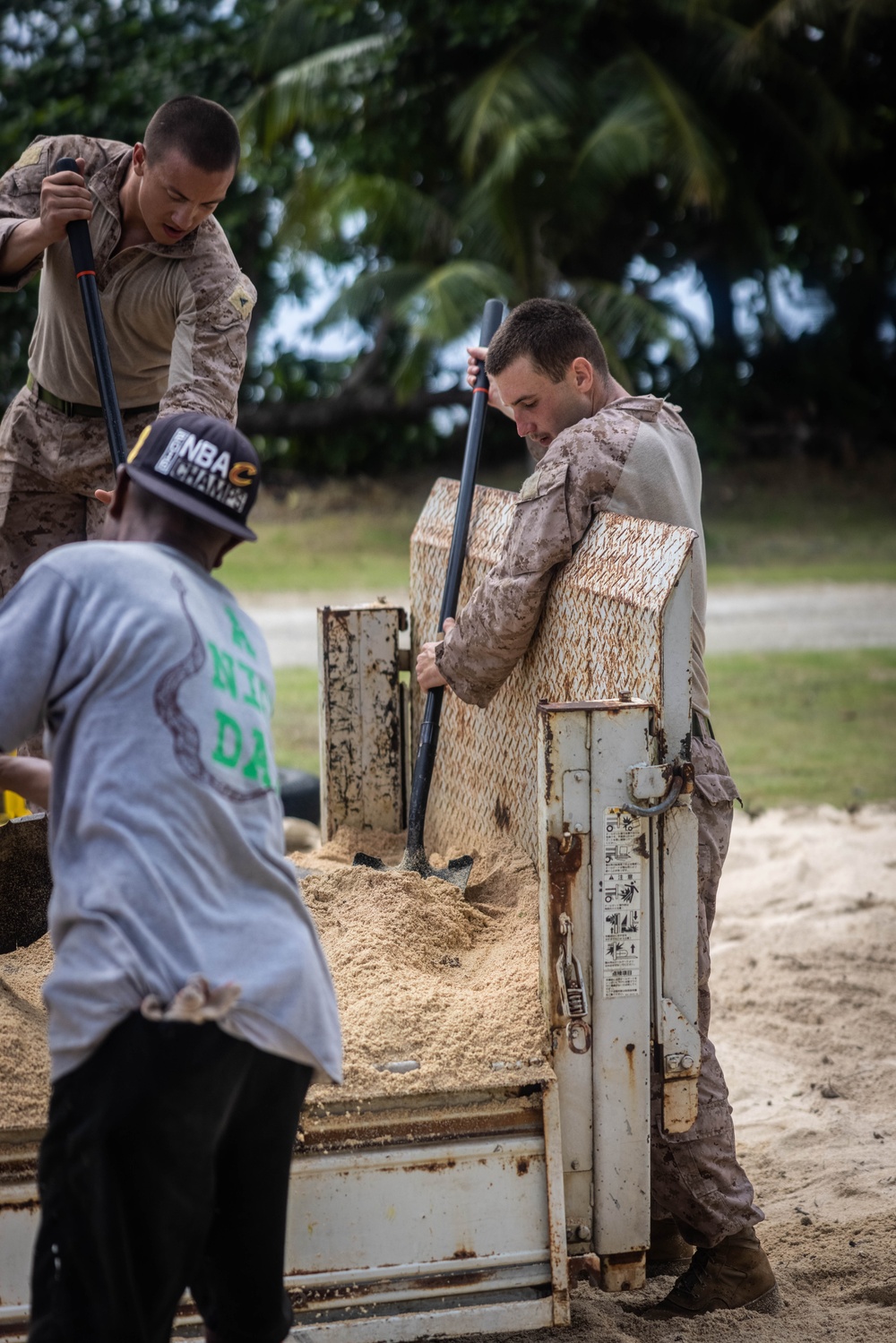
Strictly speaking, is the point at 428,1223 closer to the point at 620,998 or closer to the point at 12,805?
the point at 620,998

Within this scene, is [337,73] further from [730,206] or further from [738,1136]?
[738,1136]

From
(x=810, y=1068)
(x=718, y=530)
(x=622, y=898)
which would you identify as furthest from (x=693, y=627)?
(x=718, y=530)

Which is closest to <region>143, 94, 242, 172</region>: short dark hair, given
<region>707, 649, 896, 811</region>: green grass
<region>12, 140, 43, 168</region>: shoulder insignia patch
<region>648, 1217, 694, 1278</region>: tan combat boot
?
<region>12, 140, 43, 168</region>: shoulder insignia patch

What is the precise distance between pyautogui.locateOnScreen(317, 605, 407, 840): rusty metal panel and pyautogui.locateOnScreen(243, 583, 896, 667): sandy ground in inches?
217

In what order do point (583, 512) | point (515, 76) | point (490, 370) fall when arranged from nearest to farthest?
point (583, 512), point (490, 370), point (515, 76)

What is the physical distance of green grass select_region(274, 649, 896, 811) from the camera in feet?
22.9

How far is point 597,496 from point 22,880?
4.79 ft

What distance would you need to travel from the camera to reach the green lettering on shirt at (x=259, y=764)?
1.87m

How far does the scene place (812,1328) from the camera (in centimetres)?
275

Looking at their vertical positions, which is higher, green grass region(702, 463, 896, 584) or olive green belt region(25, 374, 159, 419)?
green grass region(702, 463, 896, 584)

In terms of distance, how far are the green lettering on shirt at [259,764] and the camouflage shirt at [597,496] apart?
4.01 feet

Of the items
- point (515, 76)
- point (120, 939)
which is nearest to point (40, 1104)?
point (120, 939)

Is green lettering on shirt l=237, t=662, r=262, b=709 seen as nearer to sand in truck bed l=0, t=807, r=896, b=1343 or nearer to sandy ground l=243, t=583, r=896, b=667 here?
sand in truck bed l=0, t=807, r=896, b=1343

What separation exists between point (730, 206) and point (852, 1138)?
48.6ft
